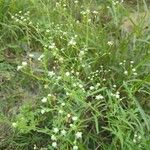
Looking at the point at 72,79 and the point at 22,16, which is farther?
the point at 22,16

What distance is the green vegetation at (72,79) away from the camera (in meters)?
2.57

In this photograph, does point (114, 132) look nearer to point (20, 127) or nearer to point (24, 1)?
point (20, 127)

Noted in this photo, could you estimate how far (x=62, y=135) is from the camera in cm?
246

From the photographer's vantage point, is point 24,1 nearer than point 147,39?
No

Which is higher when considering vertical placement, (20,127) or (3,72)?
(20,127)

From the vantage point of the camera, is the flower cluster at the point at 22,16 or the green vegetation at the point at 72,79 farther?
the flower cluster at the point at 22,16

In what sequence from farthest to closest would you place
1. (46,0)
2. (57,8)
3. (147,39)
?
1. (46,0)
2. (57,8)
3. (147,39)

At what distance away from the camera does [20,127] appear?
2.44m

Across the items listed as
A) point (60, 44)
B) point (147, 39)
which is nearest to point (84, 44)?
point (60, 44)

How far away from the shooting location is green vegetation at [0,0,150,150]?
2572mm

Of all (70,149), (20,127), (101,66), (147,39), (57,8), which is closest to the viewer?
(20,127)

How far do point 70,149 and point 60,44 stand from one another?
0.90 metres

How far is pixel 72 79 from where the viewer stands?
8.72ft

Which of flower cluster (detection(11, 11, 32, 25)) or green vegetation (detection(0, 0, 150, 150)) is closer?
green vegetation (detection(0, 0, 150, 150))
